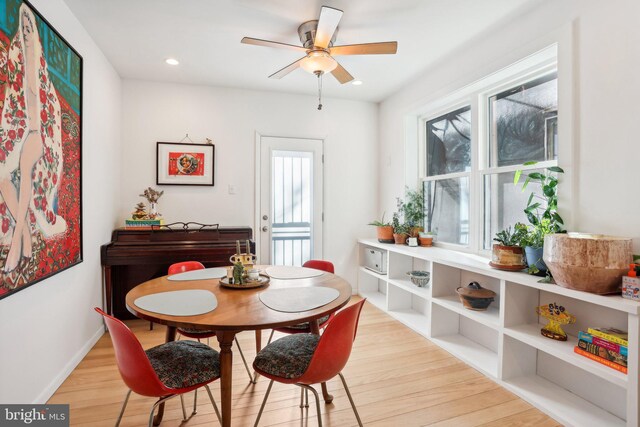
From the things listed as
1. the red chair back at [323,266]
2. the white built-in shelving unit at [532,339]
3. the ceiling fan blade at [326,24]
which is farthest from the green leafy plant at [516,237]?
the ceiling fan blade at [326,24]

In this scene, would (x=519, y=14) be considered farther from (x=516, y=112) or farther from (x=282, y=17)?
(x=282, y=17)

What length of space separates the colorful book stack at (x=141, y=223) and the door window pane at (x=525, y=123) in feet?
10.9

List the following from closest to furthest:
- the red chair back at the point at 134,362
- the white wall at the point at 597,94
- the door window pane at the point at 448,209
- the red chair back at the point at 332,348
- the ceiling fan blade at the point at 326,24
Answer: the red chair back at the point at 134,362 < the red chair back at the point at 332,348 < the white wall at the point at 597,94 < the ceiling fan blade at the point at 326,24 < the door window pane at the point at 448,209

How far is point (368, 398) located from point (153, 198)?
294 centimetres

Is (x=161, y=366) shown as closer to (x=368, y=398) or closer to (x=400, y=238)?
(x=368, y=398)

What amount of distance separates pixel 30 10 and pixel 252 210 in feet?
8.45

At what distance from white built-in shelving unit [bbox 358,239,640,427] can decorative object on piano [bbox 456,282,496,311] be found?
0.15 ft

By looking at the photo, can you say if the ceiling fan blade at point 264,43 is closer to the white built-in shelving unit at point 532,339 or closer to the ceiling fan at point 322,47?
the ceiling fan at point 322,47

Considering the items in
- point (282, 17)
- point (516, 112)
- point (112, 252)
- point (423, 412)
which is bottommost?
point (423, 412)

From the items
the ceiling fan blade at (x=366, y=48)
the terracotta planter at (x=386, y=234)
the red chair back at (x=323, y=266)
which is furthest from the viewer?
the terracotta planter at (x=386, y=234)

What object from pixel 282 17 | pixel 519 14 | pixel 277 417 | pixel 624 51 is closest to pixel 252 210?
pixel 282 17

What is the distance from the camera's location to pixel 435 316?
9.77 ft

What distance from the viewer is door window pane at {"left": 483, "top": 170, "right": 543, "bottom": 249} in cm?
263

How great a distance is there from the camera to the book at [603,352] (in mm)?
1670
